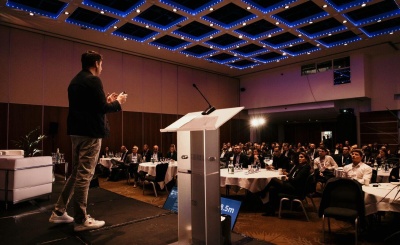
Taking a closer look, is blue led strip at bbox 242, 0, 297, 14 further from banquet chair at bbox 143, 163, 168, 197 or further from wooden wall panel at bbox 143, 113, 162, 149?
wooden wall panel at bbox 143, 113, 162, 149

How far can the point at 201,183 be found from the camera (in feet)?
5.99

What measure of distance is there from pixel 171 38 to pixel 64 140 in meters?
5.36

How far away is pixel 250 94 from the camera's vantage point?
50.4 ft

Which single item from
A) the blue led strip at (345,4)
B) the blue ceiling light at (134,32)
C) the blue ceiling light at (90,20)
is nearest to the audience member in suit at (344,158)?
the blue led strip at (345,4)

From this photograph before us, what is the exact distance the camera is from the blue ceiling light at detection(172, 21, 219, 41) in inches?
355

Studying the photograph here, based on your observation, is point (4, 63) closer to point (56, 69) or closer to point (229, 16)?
point (56, 69)

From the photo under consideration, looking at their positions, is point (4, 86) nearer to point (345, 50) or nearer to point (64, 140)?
point (64, 140)

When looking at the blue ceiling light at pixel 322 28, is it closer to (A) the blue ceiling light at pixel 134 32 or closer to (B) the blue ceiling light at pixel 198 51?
(B) the blue ceiling light at pixel 198 51

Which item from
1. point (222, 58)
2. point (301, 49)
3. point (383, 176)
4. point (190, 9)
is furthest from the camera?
point (222, 58)

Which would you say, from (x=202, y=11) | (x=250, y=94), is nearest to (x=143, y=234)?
(x=202, y=11)

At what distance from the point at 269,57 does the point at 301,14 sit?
13.4ft

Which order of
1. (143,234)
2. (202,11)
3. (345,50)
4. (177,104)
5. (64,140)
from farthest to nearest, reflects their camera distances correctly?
1. (177,104)
2. (345,50)
3. (64,140)
4. (202,11)
5. (143,234)

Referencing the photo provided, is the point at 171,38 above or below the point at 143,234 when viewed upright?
above

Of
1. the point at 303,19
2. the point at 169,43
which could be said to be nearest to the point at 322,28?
the point at 303,19
